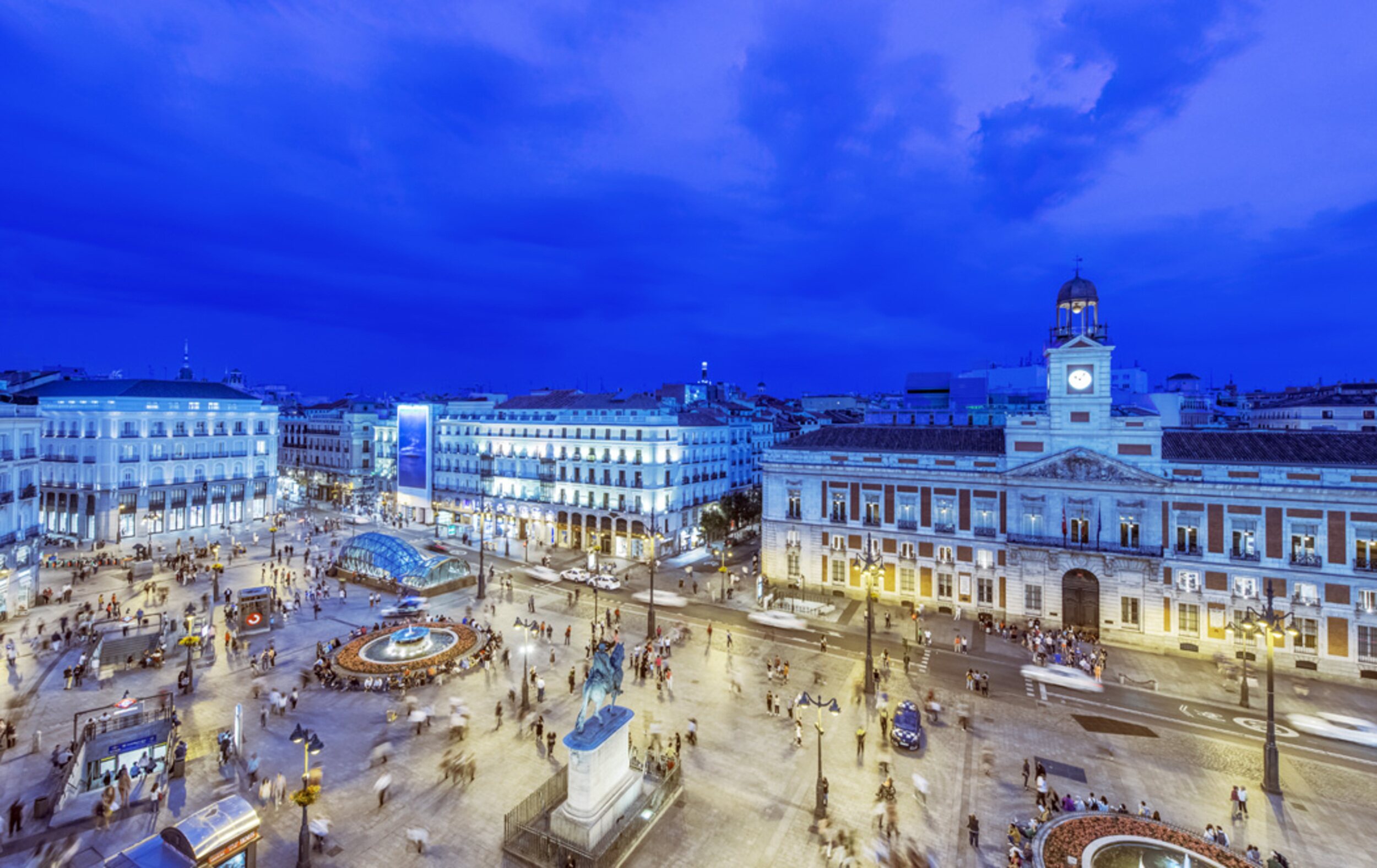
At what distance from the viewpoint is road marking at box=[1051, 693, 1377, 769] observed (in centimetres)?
2612

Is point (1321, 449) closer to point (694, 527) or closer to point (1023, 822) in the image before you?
point (1023, 822)

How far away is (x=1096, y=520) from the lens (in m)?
41.1

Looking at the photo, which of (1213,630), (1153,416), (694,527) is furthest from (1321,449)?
(694,527)

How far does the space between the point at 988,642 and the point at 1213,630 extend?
13.0m

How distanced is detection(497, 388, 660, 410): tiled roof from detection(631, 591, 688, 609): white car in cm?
2089

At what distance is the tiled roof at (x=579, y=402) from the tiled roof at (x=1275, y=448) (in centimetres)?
4340

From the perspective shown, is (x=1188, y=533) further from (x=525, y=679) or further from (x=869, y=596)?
(x=525, y=679)

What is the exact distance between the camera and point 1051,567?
42.4 meters

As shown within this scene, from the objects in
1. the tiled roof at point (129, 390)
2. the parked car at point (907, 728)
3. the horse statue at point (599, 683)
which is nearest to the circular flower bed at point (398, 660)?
the horse statue at point (599, 683)

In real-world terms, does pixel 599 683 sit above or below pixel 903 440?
below

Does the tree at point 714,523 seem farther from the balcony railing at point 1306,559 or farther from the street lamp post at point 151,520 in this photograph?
the street lamp post at point 151,520

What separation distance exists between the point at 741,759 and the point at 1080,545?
29.3m

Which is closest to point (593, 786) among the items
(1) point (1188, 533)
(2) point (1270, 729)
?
(2) point (1270, 729)

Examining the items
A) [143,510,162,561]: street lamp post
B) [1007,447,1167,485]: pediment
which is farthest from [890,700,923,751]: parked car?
[143,510,162,561]: street lamp post
